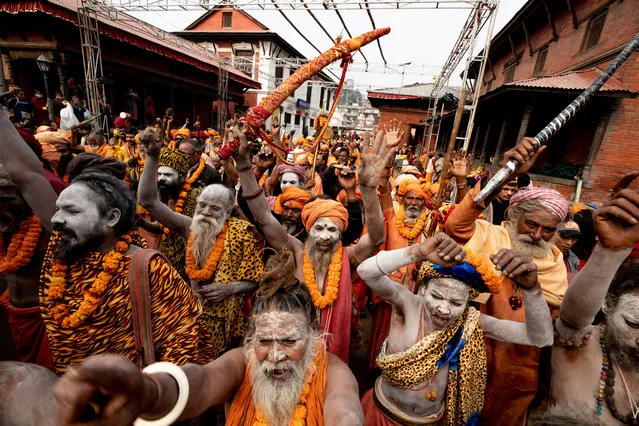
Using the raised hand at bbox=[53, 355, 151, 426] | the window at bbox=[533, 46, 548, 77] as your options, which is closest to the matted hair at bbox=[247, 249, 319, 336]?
the raised hand at bbox=[53, 355, 151, 426]

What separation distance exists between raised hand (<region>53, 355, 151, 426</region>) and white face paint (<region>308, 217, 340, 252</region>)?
175 cm

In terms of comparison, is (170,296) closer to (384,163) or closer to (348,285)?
(348,285)

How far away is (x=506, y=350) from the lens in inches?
87.8

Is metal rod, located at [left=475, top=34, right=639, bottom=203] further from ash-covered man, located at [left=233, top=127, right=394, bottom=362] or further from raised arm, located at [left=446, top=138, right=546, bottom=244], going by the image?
ash-covered man, located at [left=233, top=127, right=394, bottom=362]

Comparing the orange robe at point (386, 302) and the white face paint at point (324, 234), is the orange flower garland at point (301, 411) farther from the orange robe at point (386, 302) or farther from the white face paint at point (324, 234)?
the orange robe at point (386, 302)

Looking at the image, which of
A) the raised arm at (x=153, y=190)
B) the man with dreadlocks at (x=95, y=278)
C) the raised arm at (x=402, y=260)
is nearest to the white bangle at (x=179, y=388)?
the man with dreadlocks at (x=95, y=278)

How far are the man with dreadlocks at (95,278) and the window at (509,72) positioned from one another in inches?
842

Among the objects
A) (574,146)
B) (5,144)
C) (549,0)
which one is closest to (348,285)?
(5,144)

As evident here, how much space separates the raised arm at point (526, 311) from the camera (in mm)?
1505

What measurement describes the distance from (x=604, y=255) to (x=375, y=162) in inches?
53.5

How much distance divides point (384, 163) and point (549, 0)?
51.8ft

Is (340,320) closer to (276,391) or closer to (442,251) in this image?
(276,391)

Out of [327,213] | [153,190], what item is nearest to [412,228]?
[327,213]

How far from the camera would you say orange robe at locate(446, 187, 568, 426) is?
7.01ft
